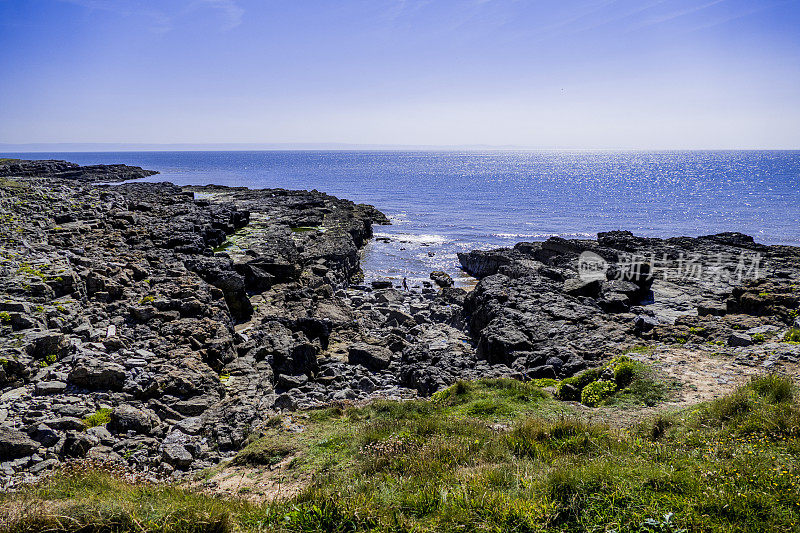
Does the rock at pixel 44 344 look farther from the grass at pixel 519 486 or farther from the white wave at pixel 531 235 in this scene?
the white wave at pixel 531 235

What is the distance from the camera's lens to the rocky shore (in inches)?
379

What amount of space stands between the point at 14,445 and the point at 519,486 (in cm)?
889

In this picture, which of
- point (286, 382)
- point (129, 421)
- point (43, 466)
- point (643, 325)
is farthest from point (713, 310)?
point (43, 466)

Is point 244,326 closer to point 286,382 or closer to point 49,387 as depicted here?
point 286,382

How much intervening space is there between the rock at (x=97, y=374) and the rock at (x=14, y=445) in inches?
84.2

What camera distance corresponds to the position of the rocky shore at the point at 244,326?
963 cm

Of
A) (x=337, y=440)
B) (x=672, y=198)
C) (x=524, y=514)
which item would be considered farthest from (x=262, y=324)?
(x=672, y=198)

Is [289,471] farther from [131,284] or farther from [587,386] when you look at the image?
[131,284]

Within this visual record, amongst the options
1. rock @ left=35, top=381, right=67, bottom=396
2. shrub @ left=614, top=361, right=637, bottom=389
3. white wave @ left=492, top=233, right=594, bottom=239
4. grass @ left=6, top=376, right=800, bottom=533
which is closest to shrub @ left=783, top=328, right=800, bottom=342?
shrub @ left=614, top=361, right=637, bottom=389

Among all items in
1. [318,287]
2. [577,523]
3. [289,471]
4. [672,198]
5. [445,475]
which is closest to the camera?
[577,523]

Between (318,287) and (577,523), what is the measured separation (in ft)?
82.1

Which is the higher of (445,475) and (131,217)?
(131,217)

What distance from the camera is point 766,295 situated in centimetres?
1855

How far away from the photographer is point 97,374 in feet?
33.8
